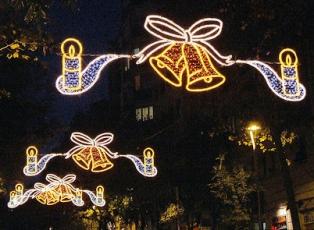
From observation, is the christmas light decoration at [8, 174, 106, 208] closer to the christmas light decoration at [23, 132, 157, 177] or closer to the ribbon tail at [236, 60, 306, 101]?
the christmas light decoration at [23, 132, 157, 177]

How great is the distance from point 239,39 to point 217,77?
1144 centimetres

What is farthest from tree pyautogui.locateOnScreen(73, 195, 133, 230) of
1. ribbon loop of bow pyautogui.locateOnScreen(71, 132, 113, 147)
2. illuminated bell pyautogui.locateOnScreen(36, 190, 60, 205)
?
ribbon loop of bow pyautogui.locateOnScreen(71, 132, 113, 147)

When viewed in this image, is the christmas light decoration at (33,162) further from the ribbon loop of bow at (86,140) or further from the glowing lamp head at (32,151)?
the ribbon loop of bow at (86,140)

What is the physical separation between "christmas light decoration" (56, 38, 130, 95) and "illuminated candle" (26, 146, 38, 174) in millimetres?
15973

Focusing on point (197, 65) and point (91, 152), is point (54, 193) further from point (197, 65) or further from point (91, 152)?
point (197, 65)

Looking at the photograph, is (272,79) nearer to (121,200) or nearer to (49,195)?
(49,195)

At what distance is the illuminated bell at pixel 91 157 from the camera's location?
28500mm

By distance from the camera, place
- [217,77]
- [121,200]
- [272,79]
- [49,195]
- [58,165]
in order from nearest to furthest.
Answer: [217,77] → [272,79] → [49,195] → [121,200] → [58,165]

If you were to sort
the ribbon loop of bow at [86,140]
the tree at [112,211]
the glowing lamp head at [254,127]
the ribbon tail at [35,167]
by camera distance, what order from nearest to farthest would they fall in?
the glowing lamp head at [254,127] < the ribbon loop of bow at [86,140] < the ribbon tail at [35,167] < the tree at [112,211]

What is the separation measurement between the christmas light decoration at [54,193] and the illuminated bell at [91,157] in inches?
359

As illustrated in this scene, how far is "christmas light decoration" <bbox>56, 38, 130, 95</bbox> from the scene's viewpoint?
1267cm

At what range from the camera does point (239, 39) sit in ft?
79.9

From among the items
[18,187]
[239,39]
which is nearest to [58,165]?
[18,187]

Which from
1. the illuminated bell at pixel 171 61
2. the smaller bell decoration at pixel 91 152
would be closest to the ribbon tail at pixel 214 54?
the illuminated bell at pixel 171 61
